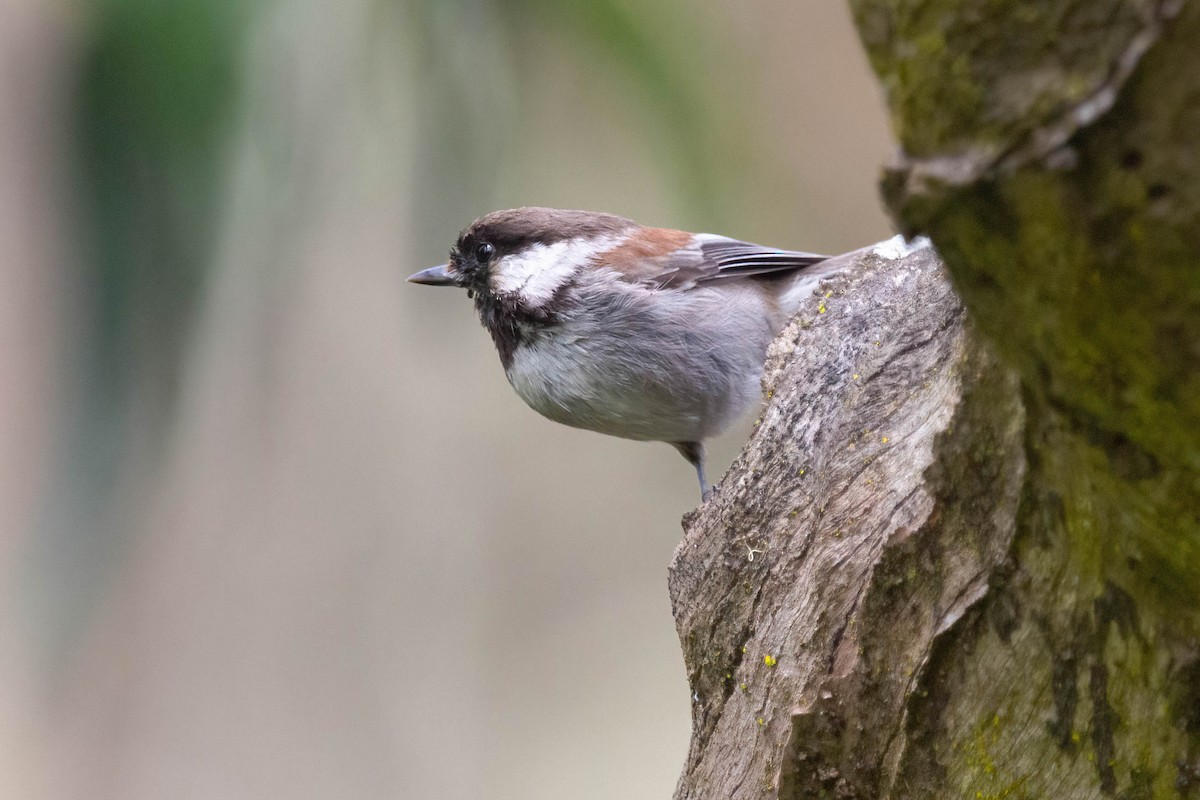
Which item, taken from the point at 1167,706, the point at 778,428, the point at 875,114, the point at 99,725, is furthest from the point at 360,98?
the point at 99,725

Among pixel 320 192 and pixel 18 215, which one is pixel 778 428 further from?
pixel 18 215

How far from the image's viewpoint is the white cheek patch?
302 cm

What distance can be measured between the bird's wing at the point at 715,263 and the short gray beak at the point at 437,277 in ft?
2.00

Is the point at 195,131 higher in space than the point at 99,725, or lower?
higher

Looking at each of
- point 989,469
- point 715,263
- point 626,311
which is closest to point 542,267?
point 626,311

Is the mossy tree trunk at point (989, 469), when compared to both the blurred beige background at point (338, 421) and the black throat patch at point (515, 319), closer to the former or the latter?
the black throat patch at point (515, 319)

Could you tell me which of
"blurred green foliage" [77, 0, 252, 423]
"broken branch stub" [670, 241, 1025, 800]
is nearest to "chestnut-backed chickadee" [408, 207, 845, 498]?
"broken branch stub" [670, 241, 1025, 800]

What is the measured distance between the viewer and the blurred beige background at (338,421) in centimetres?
354

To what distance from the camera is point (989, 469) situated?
54.9 inches

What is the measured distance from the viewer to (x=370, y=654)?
639cm

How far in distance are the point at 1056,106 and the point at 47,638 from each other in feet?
14.1

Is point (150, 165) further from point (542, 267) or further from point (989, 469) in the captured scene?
point (989, 469)

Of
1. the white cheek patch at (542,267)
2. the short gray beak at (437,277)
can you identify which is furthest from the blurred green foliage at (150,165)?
the white cheek patch at (542,267)

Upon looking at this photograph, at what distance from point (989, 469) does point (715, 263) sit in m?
1.83
